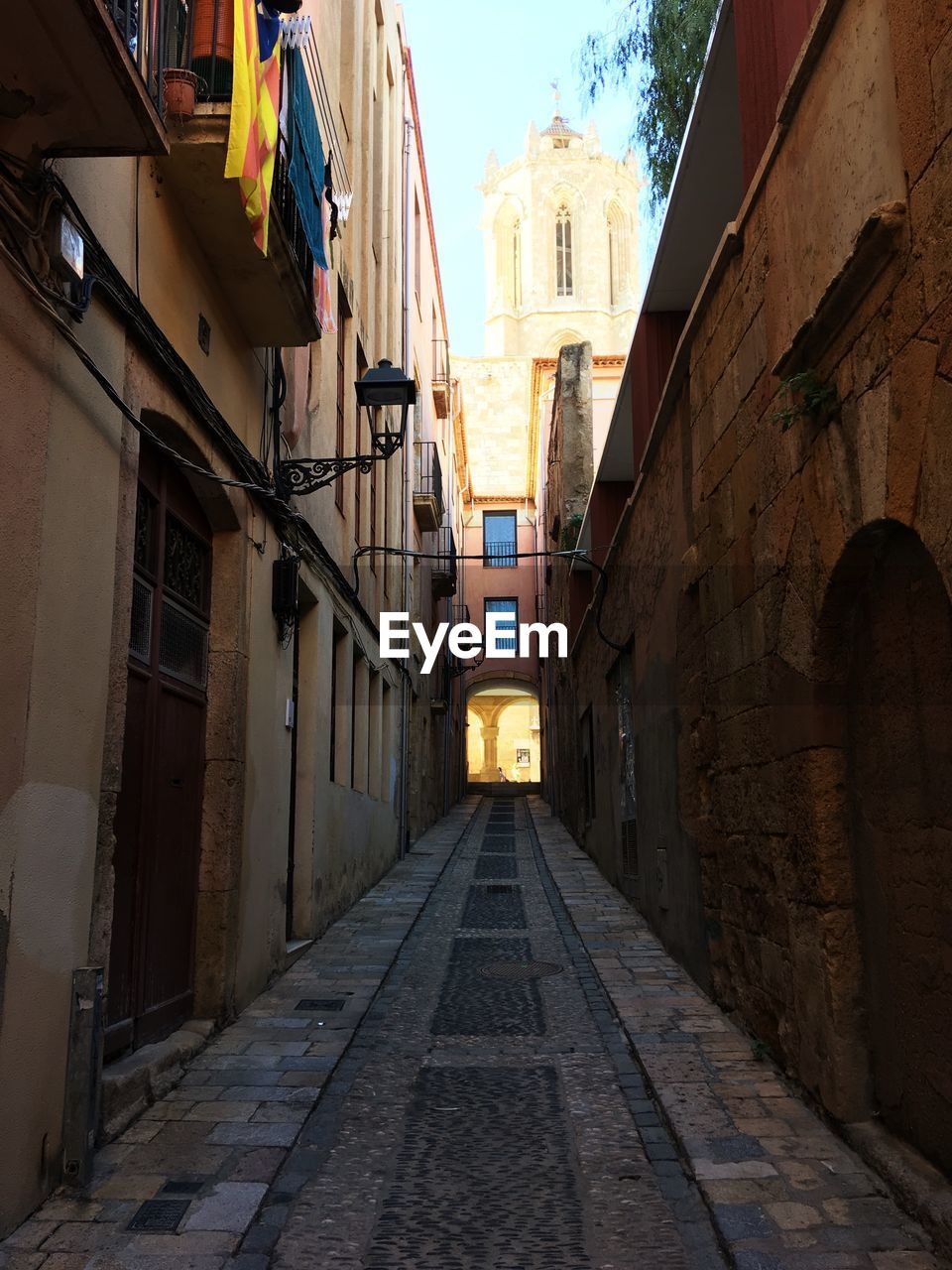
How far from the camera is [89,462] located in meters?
4.42

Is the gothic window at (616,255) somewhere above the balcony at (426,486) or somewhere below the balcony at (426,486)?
above

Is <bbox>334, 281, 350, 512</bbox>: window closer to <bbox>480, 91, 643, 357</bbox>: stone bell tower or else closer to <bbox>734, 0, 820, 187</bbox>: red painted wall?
<bbox>734, 0, 820, 187</bbox>: red painted wall

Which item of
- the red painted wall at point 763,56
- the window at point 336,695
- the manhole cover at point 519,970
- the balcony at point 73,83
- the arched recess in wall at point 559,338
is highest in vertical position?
the arched recess in wall at point 559,338

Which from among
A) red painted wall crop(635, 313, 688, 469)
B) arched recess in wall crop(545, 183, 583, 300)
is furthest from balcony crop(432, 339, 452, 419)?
arched recess in wall crop(545, 183, 583, 300)

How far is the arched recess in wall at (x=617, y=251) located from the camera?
202 feet

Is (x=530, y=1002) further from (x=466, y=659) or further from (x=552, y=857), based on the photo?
(x=466, y=659)

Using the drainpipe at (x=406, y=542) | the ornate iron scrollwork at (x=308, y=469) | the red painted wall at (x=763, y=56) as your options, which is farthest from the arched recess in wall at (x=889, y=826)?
the drainpipe at (x=406, y=542)

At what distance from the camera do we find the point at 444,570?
24469 millimetres

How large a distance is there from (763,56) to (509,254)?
202ft

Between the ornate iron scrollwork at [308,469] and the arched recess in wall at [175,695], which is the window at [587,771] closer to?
the ornate iron scrollwork at [308,469]

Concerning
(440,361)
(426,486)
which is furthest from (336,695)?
(440,361)

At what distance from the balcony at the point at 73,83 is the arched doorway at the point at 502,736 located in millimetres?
40172

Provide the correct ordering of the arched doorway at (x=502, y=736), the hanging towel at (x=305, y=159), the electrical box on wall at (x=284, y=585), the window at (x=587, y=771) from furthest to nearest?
1. the arched doorway at (x=502, y=736)
2. the window at (x=587, y=771)
3. the electrical box on wall at (x=284, y=585)
4. the hanging towel at (x=305, y=159)

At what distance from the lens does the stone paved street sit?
3578mm
